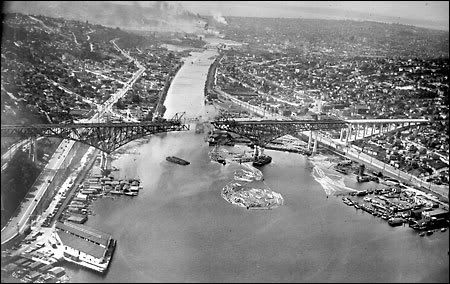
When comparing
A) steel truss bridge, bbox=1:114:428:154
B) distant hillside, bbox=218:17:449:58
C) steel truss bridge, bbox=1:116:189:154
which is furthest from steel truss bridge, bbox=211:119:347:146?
distant hillside, bbox=218:17:449:58

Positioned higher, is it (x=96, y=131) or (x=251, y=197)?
(x=96, y=131)

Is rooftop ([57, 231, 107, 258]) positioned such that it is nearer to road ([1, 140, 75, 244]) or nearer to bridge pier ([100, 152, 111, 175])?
road ([1, 140, 75, 244])

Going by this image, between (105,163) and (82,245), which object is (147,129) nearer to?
(105,163)

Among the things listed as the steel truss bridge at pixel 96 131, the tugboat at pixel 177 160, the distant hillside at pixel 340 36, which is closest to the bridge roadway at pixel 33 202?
the steel truss bridge at pixel 96 131

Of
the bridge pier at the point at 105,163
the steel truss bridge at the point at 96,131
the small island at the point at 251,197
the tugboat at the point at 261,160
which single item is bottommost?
the tugboat at the point at 261,160

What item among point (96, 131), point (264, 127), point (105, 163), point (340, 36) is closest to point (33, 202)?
point (105, 163)

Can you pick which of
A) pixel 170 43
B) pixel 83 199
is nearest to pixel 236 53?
pixel 170 43

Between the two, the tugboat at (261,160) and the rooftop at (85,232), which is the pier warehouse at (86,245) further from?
the tugboat at (261,160)
